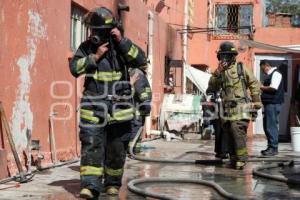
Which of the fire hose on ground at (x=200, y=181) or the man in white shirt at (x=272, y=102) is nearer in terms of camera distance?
the fire hose on ground at (x=200, y=181)

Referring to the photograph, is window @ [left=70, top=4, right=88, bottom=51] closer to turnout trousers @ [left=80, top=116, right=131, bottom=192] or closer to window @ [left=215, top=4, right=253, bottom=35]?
turnout trousers @ [left=80, top=116, right=131, bottom=192]

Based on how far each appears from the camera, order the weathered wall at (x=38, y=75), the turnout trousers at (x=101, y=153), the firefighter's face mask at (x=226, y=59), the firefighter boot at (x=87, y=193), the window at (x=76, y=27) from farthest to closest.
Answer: the window at (x=76, y=27) → the firefighter's face mask at (x=226, y=59) → the weathered wall at (x=38, y=75) → the turnout trousers at (x=101, y=153) → the firefighter boot at (x=87, y=193)

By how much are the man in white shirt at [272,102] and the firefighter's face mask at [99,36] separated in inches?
226

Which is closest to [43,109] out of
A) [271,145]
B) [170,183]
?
[170,183]

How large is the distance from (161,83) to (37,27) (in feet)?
31.2

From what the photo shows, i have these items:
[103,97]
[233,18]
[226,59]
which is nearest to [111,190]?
[103,97]

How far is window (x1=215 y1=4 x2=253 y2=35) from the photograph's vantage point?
20969 millimetres

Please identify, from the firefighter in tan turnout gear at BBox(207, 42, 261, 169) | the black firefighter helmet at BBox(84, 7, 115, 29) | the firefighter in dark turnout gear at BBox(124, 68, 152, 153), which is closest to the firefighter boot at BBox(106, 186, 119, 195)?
the firefighter in dark turnout gear at BBox(124, 68, 152, 153)

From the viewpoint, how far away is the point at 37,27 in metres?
7.97

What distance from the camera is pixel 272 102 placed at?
10.9m

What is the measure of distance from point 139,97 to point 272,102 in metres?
4.51

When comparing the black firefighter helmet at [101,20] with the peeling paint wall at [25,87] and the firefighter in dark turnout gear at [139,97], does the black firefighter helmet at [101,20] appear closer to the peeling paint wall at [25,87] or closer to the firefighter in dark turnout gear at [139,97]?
the firefighter in dark turnout gear at [139,97]

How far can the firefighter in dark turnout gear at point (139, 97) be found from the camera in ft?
21.4

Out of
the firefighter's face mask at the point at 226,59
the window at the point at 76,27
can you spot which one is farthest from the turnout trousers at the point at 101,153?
the window at the point at 76,27
